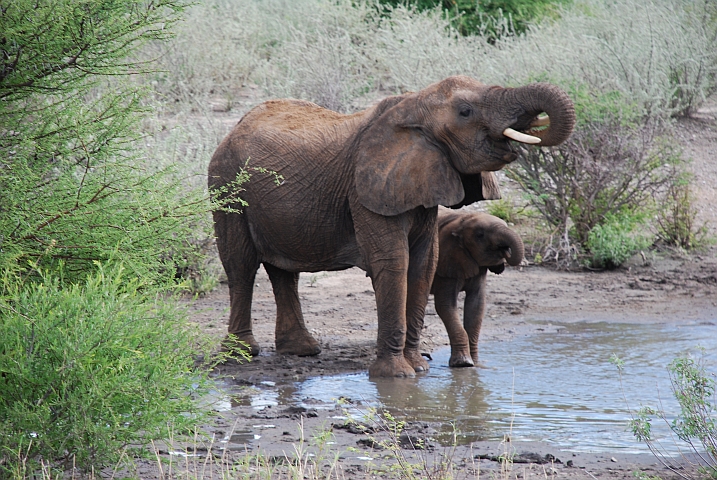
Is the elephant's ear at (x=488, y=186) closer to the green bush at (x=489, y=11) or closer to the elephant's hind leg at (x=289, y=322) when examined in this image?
the elephant's hind leg at (x=289, y=322)

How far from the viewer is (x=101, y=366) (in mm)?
4891

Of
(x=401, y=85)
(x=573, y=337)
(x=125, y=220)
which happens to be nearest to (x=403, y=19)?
(x=401, y=85)

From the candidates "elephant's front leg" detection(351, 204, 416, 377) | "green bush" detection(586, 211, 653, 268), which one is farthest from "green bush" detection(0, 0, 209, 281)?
"green bush" detection(586, 211, 653, 268)

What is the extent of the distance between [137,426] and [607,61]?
12.1m

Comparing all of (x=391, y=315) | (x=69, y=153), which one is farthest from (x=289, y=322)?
(x=69, y=153)

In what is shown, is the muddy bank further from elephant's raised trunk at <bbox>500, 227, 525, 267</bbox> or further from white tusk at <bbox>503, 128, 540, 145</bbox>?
white tusk at <bbox>503, 128, 540, 145</bbox>

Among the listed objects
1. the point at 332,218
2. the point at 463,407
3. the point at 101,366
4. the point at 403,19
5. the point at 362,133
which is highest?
the point at 403,19

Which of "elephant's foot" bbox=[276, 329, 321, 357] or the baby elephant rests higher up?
the baby elephant

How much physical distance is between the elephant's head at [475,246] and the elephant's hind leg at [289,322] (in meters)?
1.35

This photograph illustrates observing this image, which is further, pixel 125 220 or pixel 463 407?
pixel 463 407

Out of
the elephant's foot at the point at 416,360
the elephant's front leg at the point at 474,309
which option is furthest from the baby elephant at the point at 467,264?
the elephant's foot at the point at 416,360

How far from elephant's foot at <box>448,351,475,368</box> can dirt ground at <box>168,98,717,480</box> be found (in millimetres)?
766

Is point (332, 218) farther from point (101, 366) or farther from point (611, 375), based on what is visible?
point (101, 366)

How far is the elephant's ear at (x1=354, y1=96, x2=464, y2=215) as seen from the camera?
7527 millimetres
